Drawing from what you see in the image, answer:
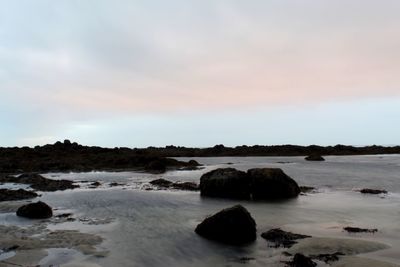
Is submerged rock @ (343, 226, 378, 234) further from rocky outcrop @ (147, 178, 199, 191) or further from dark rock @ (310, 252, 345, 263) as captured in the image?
rocky outcrop @ (147, 178, 199, 191)

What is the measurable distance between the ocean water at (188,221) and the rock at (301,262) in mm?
536

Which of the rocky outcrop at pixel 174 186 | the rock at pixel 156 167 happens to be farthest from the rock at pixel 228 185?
the rock at pixel 156 167

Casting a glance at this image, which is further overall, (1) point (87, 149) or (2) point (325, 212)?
(1) point (87, 149)

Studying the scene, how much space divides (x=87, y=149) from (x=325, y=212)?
66.2 m

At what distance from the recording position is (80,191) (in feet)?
107

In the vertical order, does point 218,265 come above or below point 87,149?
below

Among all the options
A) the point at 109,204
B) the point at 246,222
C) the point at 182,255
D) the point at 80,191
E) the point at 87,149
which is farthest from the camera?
the point at 87,149

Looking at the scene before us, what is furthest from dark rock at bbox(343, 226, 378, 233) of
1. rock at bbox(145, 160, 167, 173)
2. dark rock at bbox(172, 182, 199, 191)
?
rock at bbox(145, 160, 167, 173)

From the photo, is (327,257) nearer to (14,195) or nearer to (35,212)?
(35,212)

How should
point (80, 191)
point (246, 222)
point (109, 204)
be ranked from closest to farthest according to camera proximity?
1. point (246, 222)
2. point (109, 204)
3. point (80, 191)

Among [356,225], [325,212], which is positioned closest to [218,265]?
[356,225]

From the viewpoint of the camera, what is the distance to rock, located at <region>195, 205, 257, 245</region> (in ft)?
51.5

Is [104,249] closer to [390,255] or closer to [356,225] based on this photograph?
[390,255]

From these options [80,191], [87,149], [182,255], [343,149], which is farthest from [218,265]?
[343,149]
